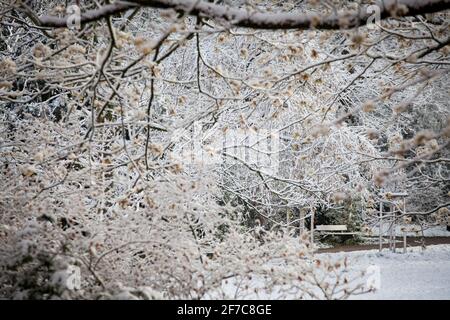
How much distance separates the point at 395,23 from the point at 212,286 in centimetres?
267

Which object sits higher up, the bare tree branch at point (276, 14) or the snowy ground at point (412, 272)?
the bare tree branch at point (276, 14)

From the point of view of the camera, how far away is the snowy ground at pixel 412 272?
723cm

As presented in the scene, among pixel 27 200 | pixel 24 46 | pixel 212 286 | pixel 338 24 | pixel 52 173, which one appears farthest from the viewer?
pixel 24 46

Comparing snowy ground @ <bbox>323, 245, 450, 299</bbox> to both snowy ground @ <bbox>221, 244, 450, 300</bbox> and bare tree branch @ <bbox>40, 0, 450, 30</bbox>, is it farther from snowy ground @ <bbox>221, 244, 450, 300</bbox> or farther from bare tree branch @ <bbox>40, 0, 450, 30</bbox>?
bare tree branch @ <bbox>40, 0, 450, 30</bbox>

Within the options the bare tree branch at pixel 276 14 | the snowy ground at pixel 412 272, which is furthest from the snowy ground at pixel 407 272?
the bare tree branch at pixel 276 14

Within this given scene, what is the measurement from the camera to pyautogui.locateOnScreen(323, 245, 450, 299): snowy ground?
23.7 ft

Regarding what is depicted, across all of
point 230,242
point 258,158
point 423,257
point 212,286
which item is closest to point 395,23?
point 230,242

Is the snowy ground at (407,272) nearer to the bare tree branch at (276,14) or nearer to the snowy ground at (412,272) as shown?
the snowy ground at (412,272)

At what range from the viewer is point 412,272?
31.2 ft

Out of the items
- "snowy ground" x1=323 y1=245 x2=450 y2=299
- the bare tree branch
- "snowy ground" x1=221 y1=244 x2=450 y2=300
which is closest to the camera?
the bare tree branch

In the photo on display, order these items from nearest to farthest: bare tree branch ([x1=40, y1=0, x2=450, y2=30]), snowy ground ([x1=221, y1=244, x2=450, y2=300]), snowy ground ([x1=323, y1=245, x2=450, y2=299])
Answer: bare tree branch ([x1=40, y1=0, x2=450, y2=30]), snowy ground ([x1=221, y1=244, x2=450, y2=300]), snowy ground ([x1=323, y1=245, x2=450, y2=299])

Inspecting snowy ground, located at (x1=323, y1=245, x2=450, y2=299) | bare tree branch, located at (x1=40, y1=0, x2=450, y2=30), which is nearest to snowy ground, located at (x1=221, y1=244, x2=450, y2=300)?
snowy ground, located at (x1=323, y1=245, x2=450, y2=299)

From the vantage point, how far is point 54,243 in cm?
382
